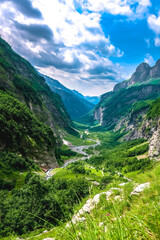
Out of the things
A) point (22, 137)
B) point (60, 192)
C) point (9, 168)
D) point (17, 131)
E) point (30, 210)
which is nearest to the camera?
point (30, 210)

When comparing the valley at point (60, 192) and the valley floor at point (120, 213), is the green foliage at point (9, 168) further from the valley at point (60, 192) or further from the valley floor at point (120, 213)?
the valley floor at point (120, 213)

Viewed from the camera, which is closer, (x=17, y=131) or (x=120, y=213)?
(x=120, y=213)

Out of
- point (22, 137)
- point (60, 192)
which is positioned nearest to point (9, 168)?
point (22, 137)

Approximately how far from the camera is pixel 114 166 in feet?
389

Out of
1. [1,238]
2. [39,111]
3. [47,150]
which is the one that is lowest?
[47,150]

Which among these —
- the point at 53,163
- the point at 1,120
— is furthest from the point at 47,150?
the point at 1,120

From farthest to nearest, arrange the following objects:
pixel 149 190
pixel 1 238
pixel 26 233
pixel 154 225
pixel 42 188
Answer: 1. pixel 42 188
2. pixel 26 233
3. pixel 1 238
4. pixel 149 190
5. pixel 154 225

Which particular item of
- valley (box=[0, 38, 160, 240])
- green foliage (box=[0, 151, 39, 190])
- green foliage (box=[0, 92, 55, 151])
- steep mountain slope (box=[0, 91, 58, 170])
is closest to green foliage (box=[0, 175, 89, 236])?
valley (box=[0, 38, 160, 240])

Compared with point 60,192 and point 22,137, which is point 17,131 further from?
point 60,192

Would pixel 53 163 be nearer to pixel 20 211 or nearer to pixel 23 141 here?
pixel 23 141

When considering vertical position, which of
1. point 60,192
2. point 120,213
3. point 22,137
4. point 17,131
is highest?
point 120,213

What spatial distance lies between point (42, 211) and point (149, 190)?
24.7 m

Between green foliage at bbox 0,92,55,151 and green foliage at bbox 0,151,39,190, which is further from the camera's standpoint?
green foliage at bbox 0,92,55,151

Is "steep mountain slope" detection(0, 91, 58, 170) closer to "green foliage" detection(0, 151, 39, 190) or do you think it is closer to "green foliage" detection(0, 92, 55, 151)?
"green foliage" detection(0, 92, 55, 151)
